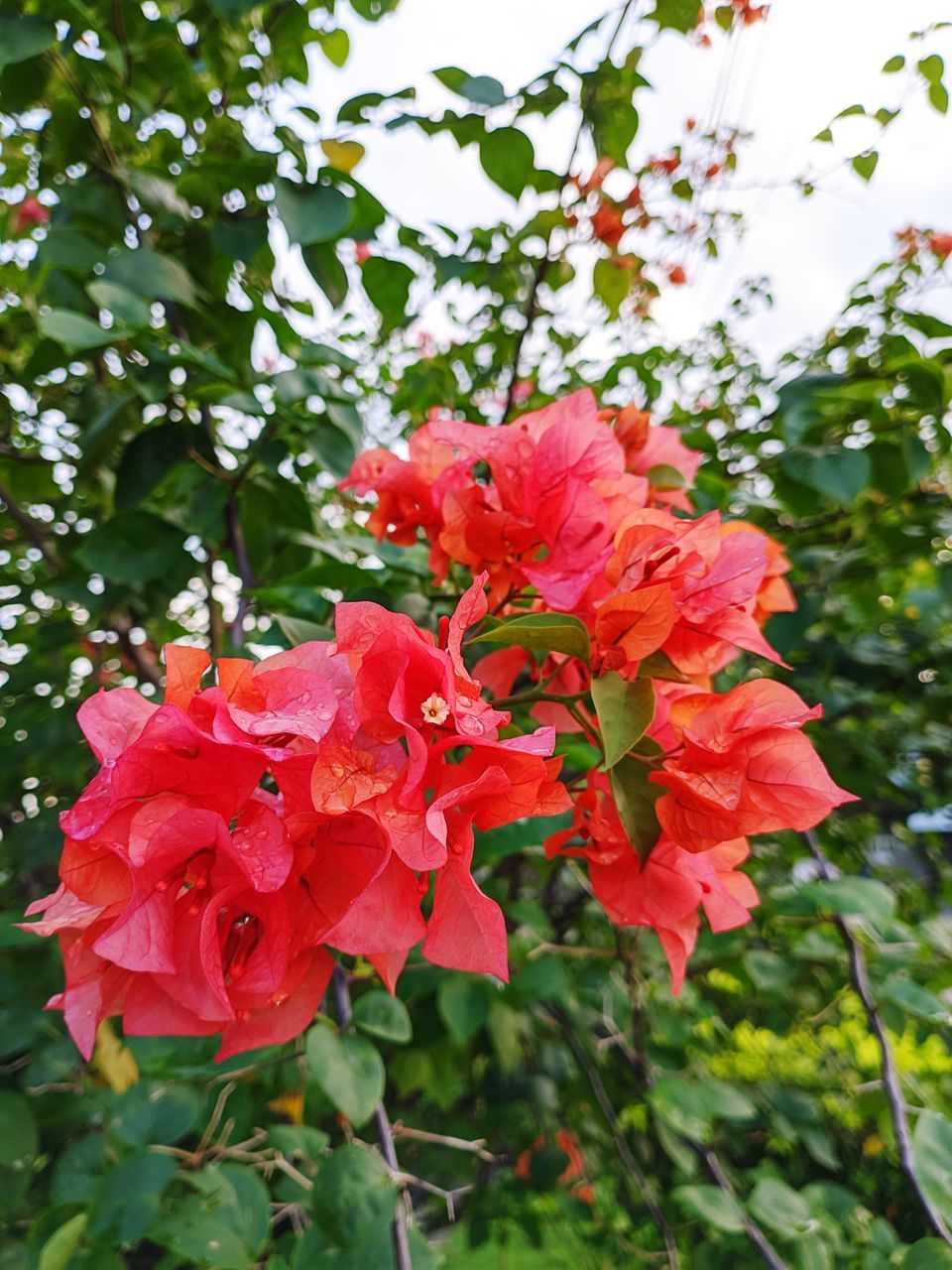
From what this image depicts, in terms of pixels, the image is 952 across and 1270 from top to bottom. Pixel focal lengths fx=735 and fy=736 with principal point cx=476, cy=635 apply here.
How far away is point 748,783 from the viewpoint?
348mm

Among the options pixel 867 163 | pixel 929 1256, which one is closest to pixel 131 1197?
pixel 929 1256

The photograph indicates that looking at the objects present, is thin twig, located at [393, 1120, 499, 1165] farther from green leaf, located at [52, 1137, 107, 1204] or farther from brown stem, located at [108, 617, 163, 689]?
brown stem, located at [108, 617, 163, 689]

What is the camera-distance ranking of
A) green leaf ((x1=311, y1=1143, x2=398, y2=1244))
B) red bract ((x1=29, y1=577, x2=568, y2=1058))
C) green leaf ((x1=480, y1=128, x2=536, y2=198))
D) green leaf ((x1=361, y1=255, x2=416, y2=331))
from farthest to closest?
green leaf ((x1=361, y1=255, x2=416, y2=331))
green leaf ((x1=480, y1=128, x2=536, y2=198))
green leaf ((x1=311, y1=1143, x2=398, y2=1244))
red bract ((x1=29, y1=577, x2=568, y2=1058))

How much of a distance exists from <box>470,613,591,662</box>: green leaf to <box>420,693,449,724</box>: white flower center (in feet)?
0.14

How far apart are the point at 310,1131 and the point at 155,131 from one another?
3.82ft

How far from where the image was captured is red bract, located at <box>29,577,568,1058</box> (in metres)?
0.29

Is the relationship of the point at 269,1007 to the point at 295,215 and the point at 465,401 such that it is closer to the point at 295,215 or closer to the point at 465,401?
the point at 295,215

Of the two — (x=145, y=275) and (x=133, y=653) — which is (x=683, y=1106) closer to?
(x=133, y=653)

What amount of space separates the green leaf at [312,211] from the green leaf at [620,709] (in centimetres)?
52

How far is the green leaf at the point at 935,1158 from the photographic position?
1.80 ft

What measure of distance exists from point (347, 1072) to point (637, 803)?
35 cm

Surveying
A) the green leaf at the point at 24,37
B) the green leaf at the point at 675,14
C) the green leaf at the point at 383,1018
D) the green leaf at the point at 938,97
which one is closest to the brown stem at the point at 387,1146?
the green leaf at the point at 383,1018

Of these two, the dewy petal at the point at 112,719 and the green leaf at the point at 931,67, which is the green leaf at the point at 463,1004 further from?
the green leaf at the point at 931,67

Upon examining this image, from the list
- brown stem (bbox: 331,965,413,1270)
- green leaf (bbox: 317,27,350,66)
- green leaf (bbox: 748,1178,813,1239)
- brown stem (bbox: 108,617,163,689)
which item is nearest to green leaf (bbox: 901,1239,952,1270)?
green leaf (bbox: 748,1178,813,1239)
